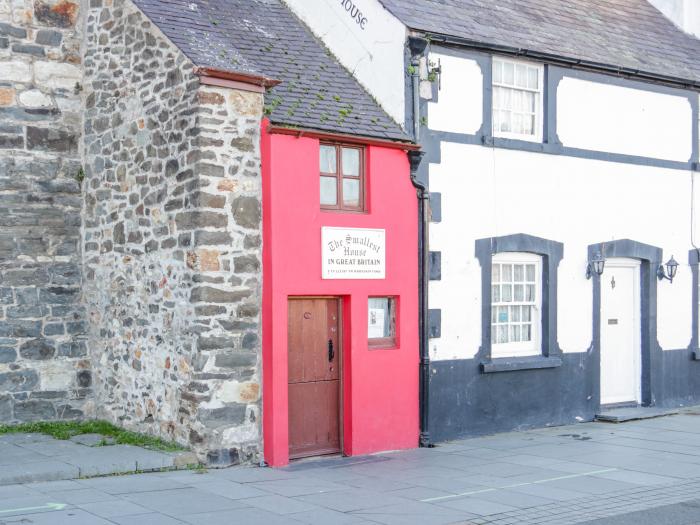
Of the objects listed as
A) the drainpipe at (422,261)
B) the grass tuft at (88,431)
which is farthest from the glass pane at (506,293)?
the grass tuft at (88,431)

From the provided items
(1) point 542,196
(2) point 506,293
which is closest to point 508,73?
(1) point 542,196

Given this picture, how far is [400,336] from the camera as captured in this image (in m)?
12.7

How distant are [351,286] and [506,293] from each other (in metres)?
3.19

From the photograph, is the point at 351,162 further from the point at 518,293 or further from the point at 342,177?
the point at 518,293

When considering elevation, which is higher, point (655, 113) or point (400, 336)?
point (655, 113)

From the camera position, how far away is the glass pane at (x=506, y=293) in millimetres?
14352

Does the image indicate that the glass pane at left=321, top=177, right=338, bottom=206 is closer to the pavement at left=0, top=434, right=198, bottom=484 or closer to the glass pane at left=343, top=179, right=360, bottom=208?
the glass pane at left=343, top=179, right=360, bottom=208

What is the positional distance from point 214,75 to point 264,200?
1.59 metres

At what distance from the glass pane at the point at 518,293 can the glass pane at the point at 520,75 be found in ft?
10.0

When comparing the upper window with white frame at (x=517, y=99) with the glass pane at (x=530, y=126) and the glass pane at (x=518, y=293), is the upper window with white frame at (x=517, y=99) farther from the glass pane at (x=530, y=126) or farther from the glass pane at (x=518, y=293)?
the glass pane at (x=518, y=293)

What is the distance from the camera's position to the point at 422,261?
13.1 meters

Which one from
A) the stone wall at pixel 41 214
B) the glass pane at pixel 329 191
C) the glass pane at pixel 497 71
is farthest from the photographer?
the glass pane at pixel 497 71

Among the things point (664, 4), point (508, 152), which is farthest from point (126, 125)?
point (664, 4)

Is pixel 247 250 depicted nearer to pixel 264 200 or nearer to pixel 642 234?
pixel 264 200
